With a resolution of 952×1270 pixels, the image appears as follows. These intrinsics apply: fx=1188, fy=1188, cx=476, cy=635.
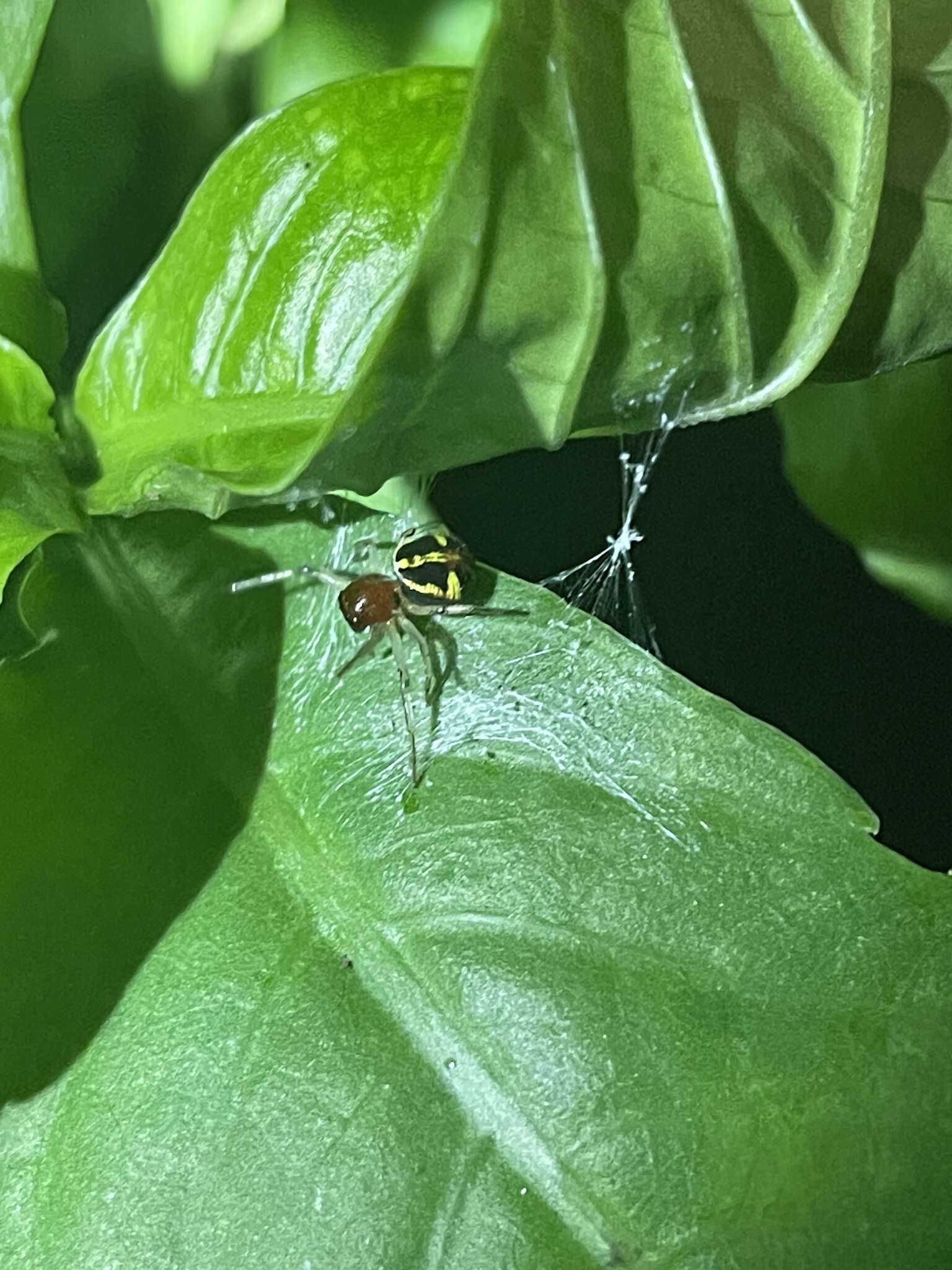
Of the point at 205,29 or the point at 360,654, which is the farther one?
the point at 205,29

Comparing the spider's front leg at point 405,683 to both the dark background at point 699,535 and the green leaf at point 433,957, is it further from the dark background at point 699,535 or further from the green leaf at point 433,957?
the dark background at point 699,535

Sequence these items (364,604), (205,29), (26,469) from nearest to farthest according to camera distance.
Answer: (26,469) → (364,604) → (205,29)

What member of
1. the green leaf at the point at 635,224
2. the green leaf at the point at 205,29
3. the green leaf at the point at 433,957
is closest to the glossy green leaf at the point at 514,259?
the green leaf at the point at 635,224

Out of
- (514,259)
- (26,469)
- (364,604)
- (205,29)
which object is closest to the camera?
(514,259)

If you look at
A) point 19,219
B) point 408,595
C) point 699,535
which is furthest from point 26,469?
point 699,535

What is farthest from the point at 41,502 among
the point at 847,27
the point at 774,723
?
the point at 774,723

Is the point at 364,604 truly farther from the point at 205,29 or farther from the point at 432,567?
the point at 205,29

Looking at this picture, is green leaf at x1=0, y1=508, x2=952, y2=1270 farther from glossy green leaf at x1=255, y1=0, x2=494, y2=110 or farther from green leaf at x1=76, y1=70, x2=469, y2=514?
glossy green leaf at x1=255, y1=0, x2=494, y2=110

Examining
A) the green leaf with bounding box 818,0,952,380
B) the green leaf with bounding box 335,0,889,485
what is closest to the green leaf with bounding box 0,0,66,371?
the green leaf with bounding box 335,0,889,485
